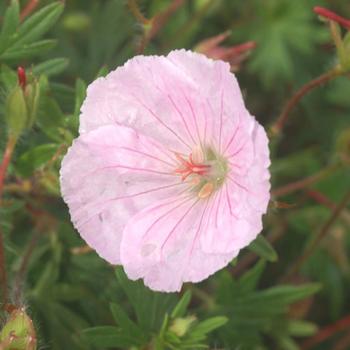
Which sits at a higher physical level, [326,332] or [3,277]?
[3,277]

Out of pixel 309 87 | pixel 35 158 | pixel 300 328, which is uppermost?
pixel 35 158

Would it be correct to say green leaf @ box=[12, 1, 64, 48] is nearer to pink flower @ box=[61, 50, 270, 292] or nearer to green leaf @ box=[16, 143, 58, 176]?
green leaf @ box=[16, 143, 58, 176]

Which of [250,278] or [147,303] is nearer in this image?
[147,303]

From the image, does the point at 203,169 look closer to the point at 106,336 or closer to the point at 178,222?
the point at 178,222

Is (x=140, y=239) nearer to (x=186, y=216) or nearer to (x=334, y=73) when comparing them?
(x=186, y=216)

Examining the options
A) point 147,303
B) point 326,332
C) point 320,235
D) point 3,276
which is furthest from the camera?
point 326,332

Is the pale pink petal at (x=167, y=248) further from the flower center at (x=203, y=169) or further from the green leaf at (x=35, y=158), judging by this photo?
the green leaf at (x=35, y=158)

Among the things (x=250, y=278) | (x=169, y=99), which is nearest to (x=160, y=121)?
(x=169, y=99)

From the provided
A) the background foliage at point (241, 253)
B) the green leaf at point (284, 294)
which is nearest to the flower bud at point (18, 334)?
the background foliage at point (241, 253)

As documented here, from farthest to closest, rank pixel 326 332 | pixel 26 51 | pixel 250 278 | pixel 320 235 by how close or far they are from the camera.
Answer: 1. pixel 326 332
2. pixel 320 235
3. pixel 250 278
4. pixel 26 51
